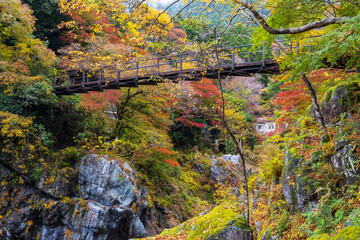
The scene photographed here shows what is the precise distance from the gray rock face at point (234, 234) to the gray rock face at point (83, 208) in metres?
5.30

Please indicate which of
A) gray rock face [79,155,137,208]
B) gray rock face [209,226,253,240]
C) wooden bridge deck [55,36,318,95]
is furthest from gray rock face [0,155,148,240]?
gray rock face [209,226,253,240]

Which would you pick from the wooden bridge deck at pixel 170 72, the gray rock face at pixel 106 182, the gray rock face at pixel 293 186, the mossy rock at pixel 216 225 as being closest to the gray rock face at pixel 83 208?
the gray rock face at pixel 106 182

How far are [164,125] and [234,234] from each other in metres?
8.99

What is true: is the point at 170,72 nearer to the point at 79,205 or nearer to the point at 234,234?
the point at 79,205

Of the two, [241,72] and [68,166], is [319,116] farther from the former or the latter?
[68,166]

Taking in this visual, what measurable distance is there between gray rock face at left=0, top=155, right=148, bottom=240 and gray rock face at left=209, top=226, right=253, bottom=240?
209 inches

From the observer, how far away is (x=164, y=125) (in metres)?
12.6

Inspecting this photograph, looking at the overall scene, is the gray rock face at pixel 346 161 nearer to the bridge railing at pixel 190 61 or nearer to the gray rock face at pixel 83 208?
the bridge railing at pixel 190 61

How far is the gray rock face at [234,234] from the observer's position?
3.87 m

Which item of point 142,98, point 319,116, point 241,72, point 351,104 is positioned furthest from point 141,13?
point 142,98

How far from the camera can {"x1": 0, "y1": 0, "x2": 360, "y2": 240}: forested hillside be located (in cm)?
389

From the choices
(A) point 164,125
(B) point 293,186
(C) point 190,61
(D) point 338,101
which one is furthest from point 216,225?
(A) point 164,125

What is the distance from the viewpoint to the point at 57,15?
1407 cm

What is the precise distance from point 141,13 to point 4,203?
847 cm
